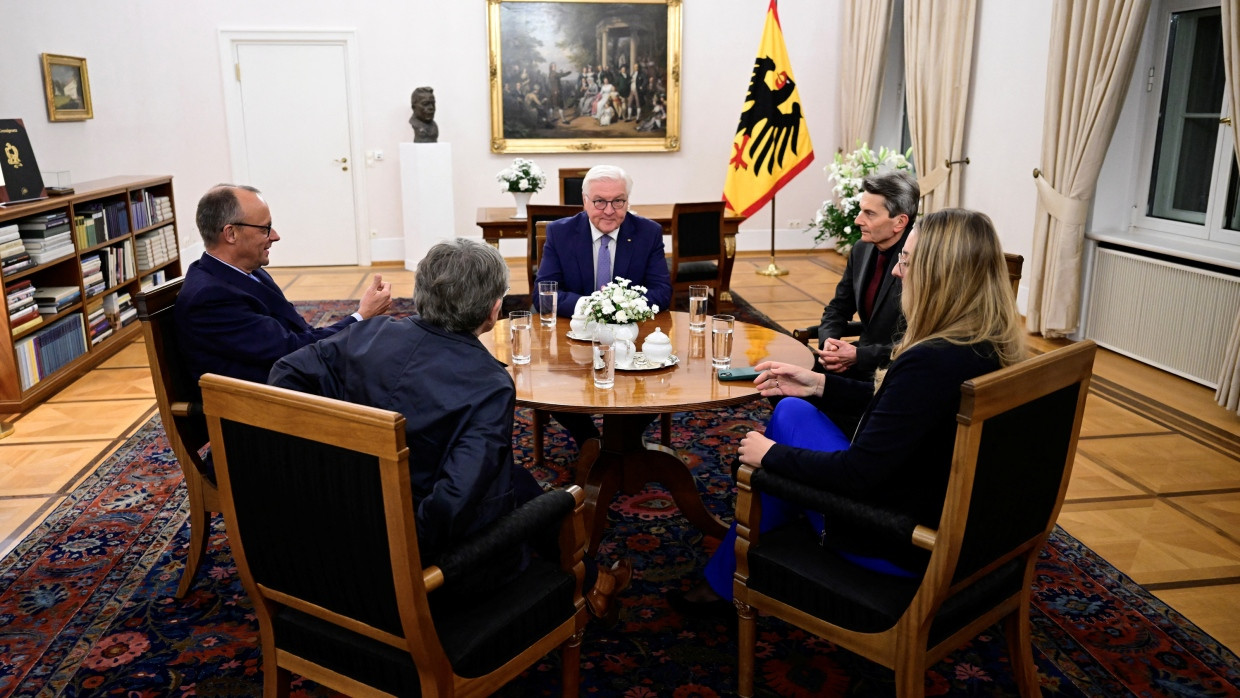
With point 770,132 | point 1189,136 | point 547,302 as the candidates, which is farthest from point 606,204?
point 770,132

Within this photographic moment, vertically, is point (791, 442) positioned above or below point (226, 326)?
below

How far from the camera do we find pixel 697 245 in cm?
621

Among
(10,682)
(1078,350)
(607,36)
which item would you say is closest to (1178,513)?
(1078,350)

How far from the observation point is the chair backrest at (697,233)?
6086 mm

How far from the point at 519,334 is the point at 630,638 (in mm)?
996

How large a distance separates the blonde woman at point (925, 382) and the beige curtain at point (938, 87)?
562cm

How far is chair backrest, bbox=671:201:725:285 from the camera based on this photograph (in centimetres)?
609

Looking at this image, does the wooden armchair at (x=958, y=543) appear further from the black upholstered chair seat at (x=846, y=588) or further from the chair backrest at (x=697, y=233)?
the chair backrest at (x=697, y=233)

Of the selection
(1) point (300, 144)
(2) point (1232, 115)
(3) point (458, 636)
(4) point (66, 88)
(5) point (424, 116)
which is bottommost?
(3) point (458, 636)

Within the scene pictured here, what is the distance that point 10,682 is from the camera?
7.74 feet

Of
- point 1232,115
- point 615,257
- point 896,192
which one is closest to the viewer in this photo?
point 896,192

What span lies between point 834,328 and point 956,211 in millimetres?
1682

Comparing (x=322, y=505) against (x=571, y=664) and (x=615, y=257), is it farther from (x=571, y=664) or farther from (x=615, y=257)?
(x=615, y=257)

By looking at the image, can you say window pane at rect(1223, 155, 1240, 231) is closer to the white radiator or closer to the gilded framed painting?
the white radiator
